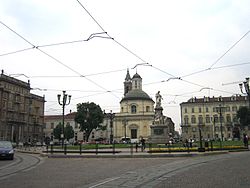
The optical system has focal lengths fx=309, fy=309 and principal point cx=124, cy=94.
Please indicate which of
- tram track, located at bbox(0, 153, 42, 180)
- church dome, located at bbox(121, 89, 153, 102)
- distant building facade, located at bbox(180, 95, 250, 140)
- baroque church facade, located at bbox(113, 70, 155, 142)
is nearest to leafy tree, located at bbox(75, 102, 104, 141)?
baroque church facade, located at bbox(113, 70, 155, 142)

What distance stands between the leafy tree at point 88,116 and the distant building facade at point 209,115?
41.5 meters

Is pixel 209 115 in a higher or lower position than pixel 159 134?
higher

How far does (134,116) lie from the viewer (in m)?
115

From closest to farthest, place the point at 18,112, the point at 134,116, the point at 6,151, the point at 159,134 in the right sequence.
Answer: the point at 6,151, the point at 159,134, the point at 18,112, the point at 134,116

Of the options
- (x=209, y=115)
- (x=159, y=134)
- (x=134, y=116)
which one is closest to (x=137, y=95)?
(x=134, y=116)

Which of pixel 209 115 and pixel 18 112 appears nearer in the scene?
pixel 18 112

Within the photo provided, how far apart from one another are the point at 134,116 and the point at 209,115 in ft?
96.1

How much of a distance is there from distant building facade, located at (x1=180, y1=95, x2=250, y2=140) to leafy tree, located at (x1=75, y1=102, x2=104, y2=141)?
136ft

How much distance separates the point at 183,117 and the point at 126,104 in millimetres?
23605

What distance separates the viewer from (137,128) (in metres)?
114

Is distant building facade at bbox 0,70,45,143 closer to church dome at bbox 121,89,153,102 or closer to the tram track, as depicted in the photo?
church dome at bbox 121,89,153,102

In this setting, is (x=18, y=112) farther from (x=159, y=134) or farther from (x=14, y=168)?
(x=14, y=168)

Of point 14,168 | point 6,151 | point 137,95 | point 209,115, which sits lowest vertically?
point 14,168

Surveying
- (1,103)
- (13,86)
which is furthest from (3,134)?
(13,86)
